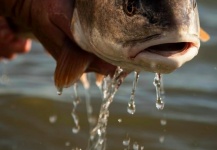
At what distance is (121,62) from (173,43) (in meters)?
0.27

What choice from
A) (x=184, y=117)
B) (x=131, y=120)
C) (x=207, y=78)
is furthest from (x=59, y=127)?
(x=207, y=78)

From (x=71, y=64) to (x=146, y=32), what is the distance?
62 centimetres

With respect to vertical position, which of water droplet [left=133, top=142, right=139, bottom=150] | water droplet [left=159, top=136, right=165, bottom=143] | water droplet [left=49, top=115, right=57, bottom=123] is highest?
water droplet [left=159, top=136, right=165, bottom=143]

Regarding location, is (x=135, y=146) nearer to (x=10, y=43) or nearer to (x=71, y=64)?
(x=10, y=43)

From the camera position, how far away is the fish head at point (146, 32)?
2492 millimetres

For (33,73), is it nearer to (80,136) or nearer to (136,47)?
(80,136)

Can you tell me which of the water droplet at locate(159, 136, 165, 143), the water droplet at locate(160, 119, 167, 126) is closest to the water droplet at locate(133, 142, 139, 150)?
the water droplet at locate(159, 136, 165, 143)

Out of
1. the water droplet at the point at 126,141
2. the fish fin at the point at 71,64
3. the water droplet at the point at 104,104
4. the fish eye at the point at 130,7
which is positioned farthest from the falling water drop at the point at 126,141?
the fish eye at the point at 130,7

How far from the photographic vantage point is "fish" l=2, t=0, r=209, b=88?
249cm

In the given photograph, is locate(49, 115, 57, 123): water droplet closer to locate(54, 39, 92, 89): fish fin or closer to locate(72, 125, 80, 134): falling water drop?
locate(72, 125, 80, 134): falling water drop

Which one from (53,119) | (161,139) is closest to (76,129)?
(53,119)

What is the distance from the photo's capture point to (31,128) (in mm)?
4508

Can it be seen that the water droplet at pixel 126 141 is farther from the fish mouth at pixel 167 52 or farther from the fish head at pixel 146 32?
the fish mouth at pixel 167 52

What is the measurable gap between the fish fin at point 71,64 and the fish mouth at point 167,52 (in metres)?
0.53
